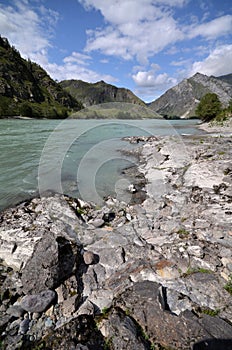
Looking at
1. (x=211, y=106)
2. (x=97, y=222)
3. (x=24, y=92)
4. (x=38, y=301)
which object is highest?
(x=24, y=92)

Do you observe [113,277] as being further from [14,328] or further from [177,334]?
[14,328]

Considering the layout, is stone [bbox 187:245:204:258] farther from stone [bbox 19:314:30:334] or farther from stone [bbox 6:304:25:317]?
stone [bbox 6:304:25:317]

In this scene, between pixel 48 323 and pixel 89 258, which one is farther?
pixel 89 258

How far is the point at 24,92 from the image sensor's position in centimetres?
13125

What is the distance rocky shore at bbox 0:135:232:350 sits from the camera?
2.96 meters

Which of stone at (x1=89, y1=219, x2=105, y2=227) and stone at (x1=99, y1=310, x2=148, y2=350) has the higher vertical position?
stone at (x1=99, y1=310, x2=148, y2=350)

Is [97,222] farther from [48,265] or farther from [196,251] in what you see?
[196,251]

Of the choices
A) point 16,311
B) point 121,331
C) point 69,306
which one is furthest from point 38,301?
point 121,331

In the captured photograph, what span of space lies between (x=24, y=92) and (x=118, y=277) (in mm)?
155581

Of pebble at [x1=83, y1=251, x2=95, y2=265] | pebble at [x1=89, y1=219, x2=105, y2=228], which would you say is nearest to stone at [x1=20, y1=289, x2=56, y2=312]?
pebble at [x1=83, y1=251, x2=95, y2=265]

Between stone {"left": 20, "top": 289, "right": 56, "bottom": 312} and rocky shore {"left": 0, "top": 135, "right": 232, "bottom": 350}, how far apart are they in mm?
17

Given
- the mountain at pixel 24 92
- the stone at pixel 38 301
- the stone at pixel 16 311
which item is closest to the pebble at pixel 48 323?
the stone at pixel 38 301

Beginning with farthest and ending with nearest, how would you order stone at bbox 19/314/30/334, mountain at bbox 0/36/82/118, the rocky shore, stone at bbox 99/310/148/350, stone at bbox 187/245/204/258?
mountain at bbox 0/36/82/118 < stone at bbox 187/245/204/258 < stone at bbox 19/314/30/334 < the rocky shore < stone at bbox 99/310/148/350

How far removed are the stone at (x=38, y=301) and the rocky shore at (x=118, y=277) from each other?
0.02 m
